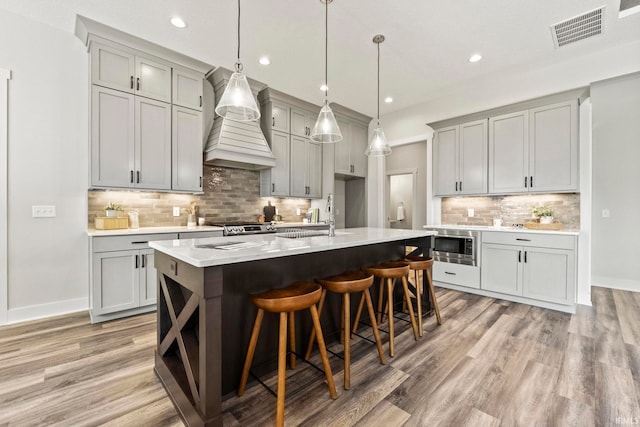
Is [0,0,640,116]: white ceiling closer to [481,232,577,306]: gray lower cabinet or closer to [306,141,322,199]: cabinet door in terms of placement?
[306,141,322,199]: cabinet door

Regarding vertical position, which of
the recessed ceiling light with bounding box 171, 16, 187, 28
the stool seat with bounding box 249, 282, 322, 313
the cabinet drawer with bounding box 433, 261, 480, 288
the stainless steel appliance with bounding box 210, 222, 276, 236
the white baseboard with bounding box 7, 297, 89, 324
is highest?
the recessed ceiling light with bounding box 171, 16, 187, 28

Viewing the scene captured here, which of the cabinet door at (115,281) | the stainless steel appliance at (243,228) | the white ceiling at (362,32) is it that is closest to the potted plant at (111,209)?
the cabinet door at (115,281)

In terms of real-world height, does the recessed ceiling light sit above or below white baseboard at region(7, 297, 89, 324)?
above

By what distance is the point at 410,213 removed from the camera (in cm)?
585

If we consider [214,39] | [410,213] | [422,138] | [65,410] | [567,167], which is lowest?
[65,410]

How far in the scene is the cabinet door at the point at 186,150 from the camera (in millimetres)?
3559

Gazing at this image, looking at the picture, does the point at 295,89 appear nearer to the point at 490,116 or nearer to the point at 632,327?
the point at 490,116

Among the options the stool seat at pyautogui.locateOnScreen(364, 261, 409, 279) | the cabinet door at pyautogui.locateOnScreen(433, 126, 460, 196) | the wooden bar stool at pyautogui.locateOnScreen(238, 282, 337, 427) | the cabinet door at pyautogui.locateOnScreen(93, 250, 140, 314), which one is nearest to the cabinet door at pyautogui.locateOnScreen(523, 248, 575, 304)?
the cabinet door at pyautogui.locateOnScreen(433, 126, 460, 196)

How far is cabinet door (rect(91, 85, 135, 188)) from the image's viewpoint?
3006 millimetres

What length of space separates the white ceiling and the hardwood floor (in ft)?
9.98

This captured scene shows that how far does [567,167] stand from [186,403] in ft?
14.9

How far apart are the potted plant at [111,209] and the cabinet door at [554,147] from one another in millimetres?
5156

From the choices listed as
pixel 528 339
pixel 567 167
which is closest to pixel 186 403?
pixel 528 339

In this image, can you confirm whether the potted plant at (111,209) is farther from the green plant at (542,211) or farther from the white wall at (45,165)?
the green plant at (542,211)
